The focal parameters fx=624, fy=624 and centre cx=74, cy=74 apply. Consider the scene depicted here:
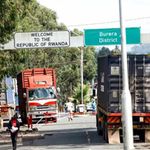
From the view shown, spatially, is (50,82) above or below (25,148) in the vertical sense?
above

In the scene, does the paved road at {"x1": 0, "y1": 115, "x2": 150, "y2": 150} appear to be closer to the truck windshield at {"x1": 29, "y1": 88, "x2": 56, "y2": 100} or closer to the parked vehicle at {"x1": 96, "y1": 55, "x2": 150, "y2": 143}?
the parked vehicle at {"x1": 96, "y1": 55, "x2": 150, "y2": 143}

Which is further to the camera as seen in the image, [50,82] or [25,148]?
[50,82]

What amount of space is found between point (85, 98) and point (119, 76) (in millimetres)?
47455

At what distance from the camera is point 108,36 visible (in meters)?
36.0

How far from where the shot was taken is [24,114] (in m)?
41.9

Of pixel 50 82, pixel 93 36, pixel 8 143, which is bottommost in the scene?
pixel 8 143

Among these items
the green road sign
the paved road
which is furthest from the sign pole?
the green road sign

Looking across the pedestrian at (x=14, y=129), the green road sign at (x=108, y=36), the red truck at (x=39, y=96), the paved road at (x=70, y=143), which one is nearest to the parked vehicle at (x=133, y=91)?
the paved road at (x=70, y=143)

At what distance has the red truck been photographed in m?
39.8

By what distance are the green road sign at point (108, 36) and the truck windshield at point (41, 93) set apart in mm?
4459

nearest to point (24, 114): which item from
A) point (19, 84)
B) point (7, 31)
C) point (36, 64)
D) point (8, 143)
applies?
point (19, 84)

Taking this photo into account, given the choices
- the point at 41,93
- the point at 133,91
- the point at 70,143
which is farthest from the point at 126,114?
the point at 41,93

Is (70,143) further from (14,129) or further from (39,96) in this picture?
(39,96)

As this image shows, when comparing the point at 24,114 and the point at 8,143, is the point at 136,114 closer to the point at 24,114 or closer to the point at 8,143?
the point at 8,143
